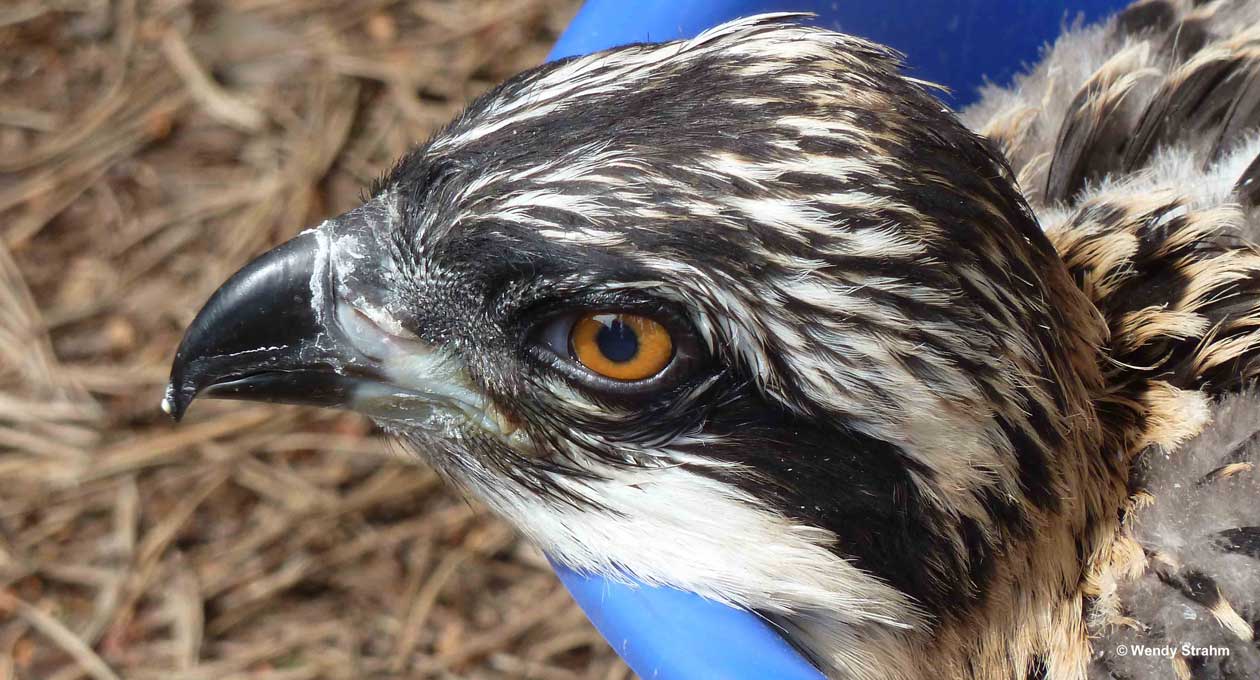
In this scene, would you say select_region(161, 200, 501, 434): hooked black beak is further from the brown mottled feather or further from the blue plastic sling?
the brown mottled feather

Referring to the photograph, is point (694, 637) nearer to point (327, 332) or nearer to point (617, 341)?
point (617, 341)

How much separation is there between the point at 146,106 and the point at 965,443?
152 inches

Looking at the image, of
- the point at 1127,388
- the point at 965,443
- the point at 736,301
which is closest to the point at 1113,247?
the point at 1127,388

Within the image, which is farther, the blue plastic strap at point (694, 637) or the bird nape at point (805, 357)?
the blue plastic strap at point (694, 637)

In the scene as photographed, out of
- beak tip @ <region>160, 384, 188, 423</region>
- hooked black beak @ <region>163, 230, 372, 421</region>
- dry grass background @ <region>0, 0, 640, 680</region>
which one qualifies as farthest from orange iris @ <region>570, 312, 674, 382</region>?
dry grass background @ <region>0, 0, 640, 680</region>

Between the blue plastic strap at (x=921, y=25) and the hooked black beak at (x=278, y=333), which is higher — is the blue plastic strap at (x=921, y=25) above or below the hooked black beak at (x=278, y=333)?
above

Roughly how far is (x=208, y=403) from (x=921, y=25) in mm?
2649

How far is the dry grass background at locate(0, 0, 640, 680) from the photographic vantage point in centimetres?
399

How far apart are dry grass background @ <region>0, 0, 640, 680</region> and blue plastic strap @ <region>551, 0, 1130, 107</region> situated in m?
1.47

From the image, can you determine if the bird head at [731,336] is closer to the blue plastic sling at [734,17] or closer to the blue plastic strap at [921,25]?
the blue plastic sling at [734,17]

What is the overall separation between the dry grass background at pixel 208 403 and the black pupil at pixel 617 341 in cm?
171

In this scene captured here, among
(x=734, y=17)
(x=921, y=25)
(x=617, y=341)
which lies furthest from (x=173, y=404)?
(x=921, y=25)

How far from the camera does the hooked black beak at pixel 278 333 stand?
212 centimetres

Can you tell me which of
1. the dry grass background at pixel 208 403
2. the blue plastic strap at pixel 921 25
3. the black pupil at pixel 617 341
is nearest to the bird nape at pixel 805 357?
the black pupil at pixel 617 341
